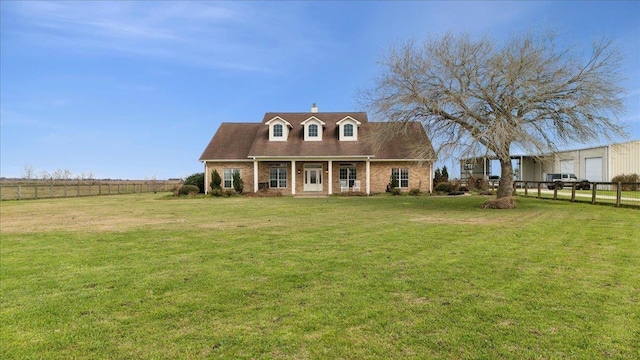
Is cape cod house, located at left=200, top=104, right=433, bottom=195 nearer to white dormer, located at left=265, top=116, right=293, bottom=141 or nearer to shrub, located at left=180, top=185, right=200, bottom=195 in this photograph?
white dormer, located at left=265, top=116, right=293, bottom=141

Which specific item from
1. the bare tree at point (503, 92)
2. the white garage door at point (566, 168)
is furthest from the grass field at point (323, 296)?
the white garage door at point (566, 168)

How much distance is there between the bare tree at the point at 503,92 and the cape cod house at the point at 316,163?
1089cm

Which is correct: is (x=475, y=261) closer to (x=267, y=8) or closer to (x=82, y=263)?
(x=82, y=263)

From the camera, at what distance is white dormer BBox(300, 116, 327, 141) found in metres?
29.0

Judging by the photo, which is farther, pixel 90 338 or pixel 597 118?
pixel 597 118

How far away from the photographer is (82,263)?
6262 mm

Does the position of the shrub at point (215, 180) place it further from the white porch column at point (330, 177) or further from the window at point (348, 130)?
the window at point (348, 130)

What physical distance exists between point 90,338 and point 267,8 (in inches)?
567

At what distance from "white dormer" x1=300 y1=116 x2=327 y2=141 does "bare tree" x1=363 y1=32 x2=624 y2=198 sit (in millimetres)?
12649

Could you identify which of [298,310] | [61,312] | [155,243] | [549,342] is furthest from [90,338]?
[155,243]

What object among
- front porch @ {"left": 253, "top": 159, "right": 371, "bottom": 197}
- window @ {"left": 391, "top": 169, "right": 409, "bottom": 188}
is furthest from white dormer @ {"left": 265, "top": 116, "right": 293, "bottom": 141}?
window @ {"left": 391, "top": 169, "right": 409, "bottom": 188}

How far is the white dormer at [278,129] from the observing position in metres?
28.9

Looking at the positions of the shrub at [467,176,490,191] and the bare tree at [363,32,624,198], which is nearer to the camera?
the bare tree at [363,32,624,198]

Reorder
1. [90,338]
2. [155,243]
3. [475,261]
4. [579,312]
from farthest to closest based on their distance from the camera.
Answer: [155,243], [475,261], [579,312], [90,338]
